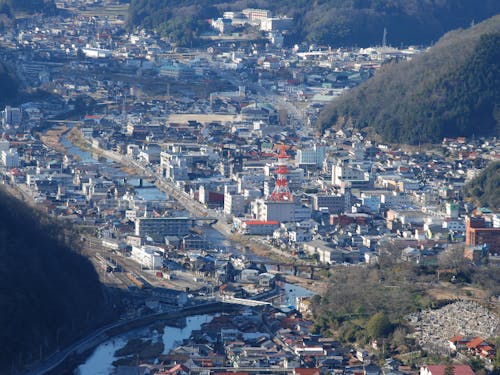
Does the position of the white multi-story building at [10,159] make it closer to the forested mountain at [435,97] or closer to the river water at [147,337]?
the forested mountain at [435,97]

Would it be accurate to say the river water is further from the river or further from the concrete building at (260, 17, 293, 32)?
the concrete building at (260, 17, 293, 32)

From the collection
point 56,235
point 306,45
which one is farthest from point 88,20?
point 56,235

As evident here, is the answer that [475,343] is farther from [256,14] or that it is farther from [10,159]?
[256,14]

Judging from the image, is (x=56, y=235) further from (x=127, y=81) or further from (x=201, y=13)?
(x=201, y=13)

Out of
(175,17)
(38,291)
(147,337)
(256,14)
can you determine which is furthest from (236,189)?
(256,14)

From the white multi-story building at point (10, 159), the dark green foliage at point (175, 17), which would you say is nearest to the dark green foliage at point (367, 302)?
the white multi-story building at point (10, 159)

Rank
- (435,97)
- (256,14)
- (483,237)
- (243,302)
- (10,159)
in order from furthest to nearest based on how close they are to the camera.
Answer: (256,14), (435,97), (10,159), (483,237), (243,302)
